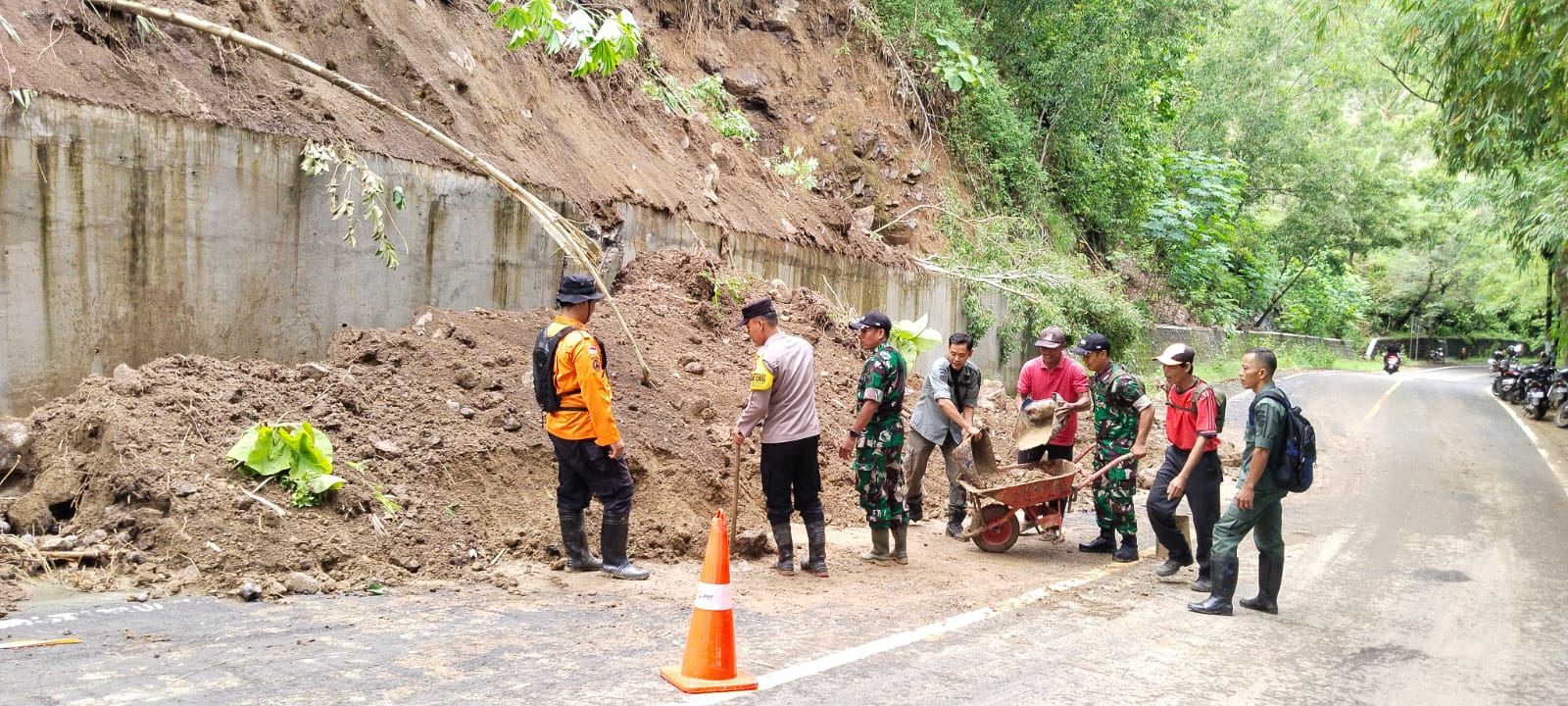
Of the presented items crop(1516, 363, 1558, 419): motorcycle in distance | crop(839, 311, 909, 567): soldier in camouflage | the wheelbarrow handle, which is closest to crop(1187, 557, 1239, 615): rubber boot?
the wheelbarrow handle

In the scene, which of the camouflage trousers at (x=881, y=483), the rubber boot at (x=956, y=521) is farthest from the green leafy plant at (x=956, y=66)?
the camouflage trousers at (x=881, y=483)

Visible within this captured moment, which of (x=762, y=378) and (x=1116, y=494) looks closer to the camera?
(x=762, y=378)

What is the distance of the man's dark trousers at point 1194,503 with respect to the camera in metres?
7.60

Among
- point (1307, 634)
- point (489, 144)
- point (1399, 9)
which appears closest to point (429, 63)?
point (489, 144)

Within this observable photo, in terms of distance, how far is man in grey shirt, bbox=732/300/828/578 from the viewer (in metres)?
7.15

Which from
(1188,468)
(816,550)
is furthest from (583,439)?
(1188,468)

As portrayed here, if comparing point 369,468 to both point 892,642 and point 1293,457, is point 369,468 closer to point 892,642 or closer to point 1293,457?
point 892,642

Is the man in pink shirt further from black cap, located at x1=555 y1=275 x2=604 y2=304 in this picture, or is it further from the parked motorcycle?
the parked motorcycle

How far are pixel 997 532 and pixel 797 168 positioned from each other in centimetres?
1001

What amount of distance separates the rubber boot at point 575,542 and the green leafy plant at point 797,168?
34.4ft

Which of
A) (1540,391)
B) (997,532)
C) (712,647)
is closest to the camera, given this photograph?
(712,647)

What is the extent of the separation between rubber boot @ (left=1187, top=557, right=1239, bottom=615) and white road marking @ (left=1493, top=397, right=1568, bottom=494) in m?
9.97

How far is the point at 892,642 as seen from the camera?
5641 mm

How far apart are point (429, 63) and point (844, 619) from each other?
7.61 metres
